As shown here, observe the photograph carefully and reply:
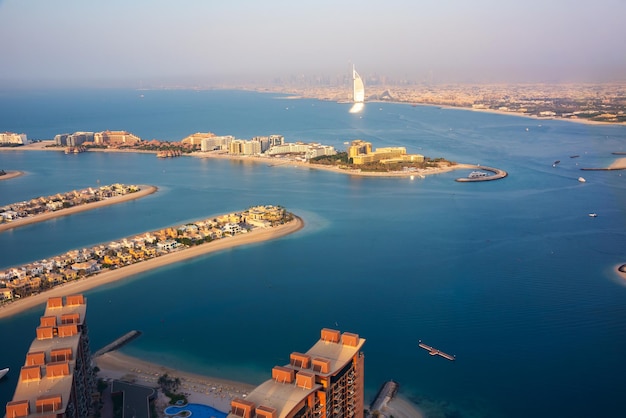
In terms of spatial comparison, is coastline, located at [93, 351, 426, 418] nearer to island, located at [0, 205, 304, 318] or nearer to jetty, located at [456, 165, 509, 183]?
island, located at [0, 205, 304, 318]

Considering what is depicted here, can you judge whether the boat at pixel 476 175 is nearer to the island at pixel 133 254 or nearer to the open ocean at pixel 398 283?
the open ocean at pixel 398 283

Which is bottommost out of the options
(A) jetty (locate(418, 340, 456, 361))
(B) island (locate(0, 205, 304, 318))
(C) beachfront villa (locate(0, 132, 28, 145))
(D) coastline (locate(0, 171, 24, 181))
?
(A) jetty (locate(418, 340, 456, 361))

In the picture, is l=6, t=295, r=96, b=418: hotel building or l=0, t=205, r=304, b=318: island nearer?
l=6, t=295, r=96, b=418: hotel building

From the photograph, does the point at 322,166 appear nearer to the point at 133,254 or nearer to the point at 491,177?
the point at 491,177

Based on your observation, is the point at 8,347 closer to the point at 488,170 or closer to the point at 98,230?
the point at 98,230

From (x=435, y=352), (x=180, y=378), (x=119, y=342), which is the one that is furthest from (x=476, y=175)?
(x=180, y=378)

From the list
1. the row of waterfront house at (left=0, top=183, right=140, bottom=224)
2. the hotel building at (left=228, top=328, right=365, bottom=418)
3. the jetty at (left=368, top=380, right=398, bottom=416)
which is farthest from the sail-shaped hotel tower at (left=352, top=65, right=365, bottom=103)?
the hotel building at (left=228, top=328, right=365, bottom=418)

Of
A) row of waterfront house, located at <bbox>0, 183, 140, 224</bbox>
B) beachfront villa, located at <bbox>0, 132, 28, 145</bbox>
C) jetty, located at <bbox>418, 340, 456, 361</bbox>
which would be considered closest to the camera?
jetty, located at <bbox>418, 340, 456, 361</bbox>
